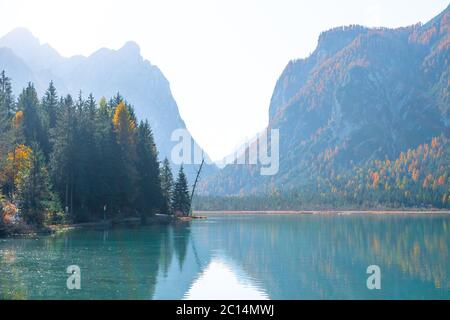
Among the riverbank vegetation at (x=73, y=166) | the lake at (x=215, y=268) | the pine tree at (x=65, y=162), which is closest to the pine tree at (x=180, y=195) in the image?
the riverbank vegetation at (x=73, y=166)

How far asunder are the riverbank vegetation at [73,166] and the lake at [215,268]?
6.87 m

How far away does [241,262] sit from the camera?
43000 mm

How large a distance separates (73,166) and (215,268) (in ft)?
126

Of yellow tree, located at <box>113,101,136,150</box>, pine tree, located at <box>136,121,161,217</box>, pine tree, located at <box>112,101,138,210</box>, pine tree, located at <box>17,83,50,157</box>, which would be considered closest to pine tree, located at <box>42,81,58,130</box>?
pine tree, located at <box>17,83,50,157</box>

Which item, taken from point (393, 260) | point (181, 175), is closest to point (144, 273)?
point (393, 260)

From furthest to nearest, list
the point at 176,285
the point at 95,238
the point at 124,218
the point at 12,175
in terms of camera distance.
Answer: the point at 124,218
the point at 12,175
the point at 95,238
the point at 176,285

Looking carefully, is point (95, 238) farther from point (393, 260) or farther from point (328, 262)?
point (393, 260)

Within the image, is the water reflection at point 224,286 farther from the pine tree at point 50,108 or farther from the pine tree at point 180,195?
the pine tree at point 180,195

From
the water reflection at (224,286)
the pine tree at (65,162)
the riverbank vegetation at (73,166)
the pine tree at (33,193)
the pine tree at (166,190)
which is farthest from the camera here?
the pine tree at (166,190)

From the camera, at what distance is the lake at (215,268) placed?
95.2ft

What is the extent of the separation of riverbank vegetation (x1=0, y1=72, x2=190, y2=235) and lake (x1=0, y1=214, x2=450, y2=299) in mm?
6866

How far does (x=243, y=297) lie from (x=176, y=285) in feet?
15.1

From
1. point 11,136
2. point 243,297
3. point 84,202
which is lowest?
point 243,297
